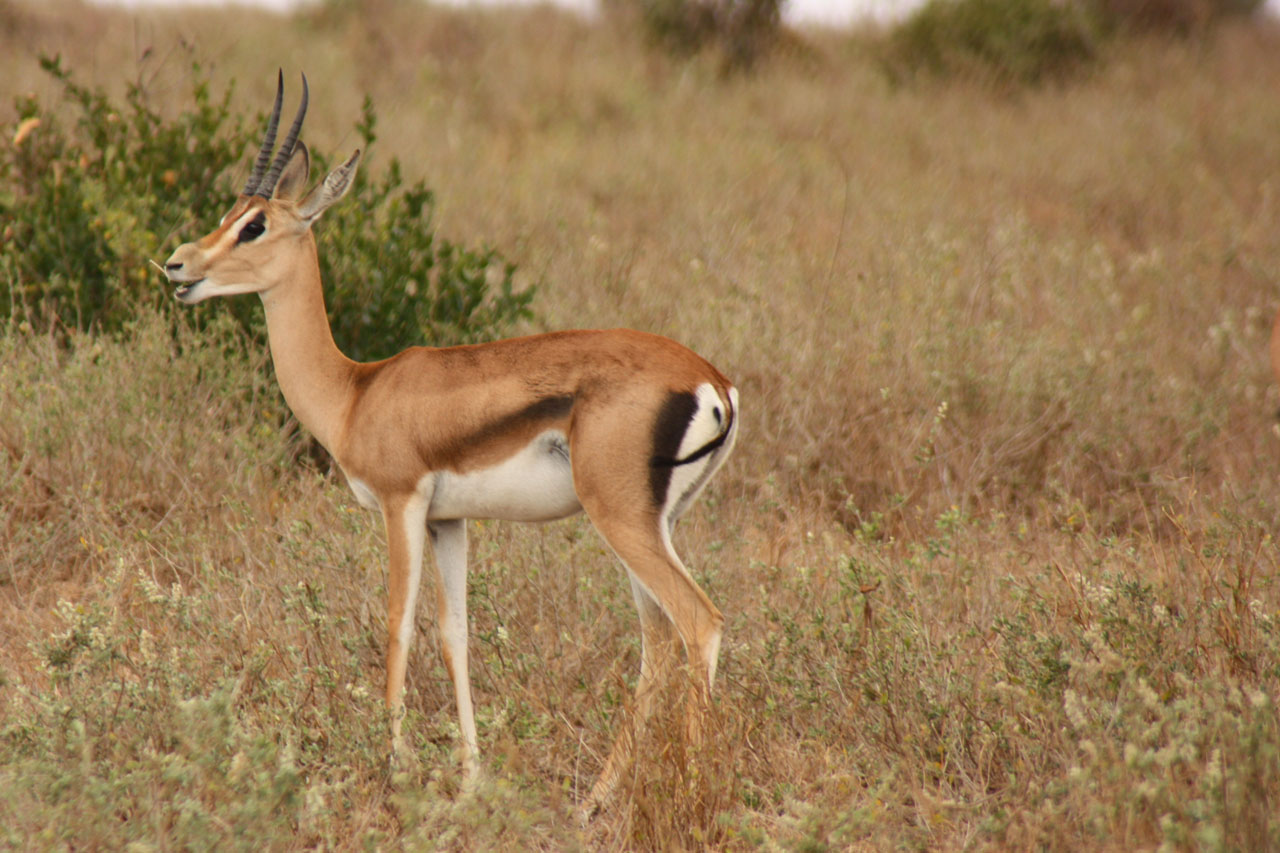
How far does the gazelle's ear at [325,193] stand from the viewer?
160 inches

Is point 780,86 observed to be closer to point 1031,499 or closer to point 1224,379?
point 1224,379

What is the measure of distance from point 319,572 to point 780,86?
10.9 meters

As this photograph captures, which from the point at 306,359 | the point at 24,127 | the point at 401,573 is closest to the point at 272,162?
the point at 306,359

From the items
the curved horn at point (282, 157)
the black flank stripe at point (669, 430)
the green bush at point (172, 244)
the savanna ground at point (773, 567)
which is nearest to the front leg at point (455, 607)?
the savanna ground at point (773, 567)

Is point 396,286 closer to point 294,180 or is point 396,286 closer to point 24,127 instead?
point 294,180

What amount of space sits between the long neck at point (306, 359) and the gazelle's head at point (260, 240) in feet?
0.19

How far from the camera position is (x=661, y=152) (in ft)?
37.1

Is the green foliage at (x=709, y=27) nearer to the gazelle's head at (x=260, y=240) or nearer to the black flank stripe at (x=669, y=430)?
the gazelle's head at (x=260, y=240)

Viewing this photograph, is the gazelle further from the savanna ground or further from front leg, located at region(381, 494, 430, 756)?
the savanna ground

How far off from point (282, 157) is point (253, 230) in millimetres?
348

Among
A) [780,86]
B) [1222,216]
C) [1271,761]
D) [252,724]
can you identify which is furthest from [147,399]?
[780,86]

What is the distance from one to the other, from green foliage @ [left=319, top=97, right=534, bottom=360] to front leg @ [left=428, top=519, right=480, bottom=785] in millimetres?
2183

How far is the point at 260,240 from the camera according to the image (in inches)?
157

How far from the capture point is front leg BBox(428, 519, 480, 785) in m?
3.82
